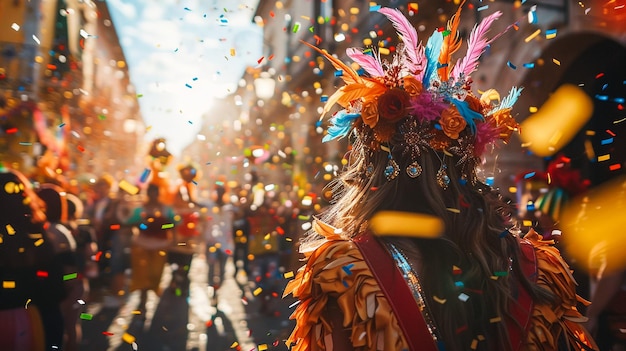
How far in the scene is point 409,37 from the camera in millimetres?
2225

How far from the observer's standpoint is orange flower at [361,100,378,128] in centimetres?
199

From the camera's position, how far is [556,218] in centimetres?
496

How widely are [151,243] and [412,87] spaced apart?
19.8ft

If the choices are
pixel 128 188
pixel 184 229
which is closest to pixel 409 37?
pixel 184 229

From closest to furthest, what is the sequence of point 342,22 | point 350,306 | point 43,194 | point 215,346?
point 350,306 < point 43,194 < point 215,346 < point 342,22

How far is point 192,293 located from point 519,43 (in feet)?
21.9

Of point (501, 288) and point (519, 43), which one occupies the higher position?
point (519, 43)

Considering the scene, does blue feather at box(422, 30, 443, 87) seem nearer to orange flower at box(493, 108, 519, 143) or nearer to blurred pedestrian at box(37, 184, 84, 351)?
orange flower at box(493, 108, 519, 143)

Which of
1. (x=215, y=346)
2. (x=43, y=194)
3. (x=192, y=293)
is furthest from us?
(x=192, y=293)

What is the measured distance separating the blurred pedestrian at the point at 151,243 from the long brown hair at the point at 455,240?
5.76 m

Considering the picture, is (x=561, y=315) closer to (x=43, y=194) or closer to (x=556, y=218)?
(x=556, y=218)

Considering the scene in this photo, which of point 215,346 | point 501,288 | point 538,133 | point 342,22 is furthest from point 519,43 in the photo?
point 342,22

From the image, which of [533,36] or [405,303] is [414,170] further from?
[533,36]

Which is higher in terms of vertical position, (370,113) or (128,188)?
(128,188)
